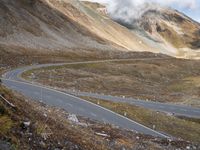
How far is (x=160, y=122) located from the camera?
3872 centimetres

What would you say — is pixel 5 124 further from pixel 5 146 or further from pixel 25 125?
pixel 25 125

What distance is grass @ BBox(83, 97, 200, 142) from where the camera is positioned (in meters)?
36.5

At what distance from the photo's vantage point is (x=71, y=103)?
128 feet

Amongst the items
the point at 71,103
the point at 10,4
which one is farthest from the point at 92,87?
the point at 10,4

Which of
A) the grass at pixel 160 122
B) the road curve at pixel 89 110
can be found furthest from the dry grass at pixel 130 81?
the road curve at pixel 89 110

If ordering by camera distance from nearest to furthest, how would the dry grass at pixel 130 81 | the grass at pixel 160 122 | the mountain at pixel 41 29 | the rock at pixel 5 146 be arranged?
the rock at pixel 5 146 < the grass at pixel 160 122 < the dry grass at pixel 130 81 < the mountain at pixel 41 29

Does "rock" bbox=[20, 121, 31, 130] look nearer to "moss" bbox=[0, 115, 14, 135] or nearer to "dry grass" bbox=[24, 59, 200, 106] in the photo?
"moss" bbox=[0, 115, 14, 135]

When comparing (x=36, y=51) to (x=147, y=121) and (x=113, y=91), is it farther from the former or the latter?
(x=147, y=121)

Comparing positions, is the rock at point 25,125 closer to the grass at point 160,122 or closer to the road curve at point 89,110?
the road curve at point 89,110

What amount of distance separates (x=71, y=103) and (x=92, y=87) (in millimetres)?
34526

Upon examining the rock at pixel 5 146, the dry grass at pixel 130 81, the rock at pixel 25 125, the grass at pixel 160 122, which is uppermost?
the dry grass at pixel 130 81

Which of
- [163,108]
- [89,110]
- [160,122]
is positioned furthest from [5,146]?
[163,108]

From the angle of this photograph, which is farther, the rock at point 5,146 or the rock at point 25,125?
the rock at point 25,125

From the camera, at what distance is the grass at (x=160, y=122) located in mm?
36531
